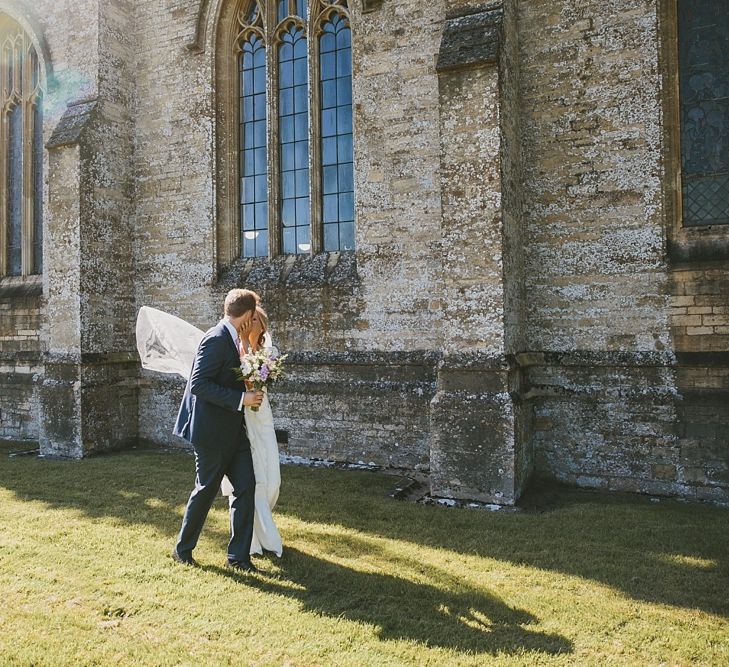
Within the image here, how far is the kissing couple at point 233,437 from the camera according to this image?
14.8 ft

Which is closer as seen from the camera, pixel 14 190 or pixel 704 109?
pixel 704 109

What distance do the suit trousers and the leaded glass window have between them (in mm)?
5832

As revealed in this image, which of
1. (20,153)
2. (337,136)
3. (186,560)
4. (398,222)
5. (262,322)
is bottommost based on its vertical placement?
(186,560)

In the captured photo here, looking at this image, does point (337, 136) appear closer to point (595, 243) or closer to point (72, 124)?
point (595, 243)

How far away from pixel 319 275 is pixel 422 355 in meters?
2.01

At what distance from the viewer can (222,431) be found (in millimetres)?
4559

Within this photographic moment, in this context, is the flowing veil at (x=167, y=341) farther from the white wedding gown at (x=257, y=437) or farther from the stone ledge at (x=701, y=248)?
the stone ledge at (x=701, y=248)

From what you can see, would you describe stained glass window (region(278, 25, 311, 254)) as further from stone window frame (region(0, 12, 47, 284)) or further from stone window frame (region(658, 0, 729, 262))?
stone window frame (region(0, 12, 47, 284))

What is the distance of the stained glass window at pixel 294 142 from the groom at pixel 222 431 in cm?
491

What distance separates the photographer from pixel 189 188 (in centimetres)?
984

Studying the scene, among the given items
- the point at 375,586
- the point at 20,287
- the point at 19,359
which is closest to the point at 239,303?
the point at 375,586

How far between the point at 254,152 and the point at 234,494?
21.9ft

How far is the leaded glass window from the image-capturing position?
23.1 feet

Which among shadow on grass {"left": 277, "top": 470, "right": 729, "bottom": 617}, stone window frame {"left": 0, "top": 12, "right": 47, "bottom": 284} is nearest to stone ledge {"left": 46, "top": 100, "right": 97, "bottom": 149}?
stone window frame {"left": 0, "top": 12, "right": 47, "bottom": 284}
